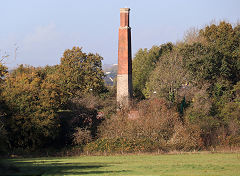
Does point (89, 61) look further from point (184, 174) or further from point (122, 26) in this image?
point (184, 174)

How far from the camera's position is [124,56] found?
54.1m

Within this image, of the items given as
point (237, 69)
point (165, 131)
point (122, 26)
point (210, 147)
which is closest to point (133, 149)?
point (165, 131)

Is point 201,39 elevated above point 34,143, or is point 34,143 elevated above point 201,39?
point 201,39

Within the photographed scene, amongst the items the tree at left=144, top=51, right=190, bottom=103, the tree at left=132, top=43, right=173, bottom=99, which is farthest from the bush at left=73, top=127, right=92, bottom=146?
the tree at left=132, top=43, right=173, bottom=99

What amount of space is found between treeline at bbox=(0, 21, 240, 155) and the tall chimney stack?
299 cm

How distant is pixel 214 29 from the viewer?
6319 cm

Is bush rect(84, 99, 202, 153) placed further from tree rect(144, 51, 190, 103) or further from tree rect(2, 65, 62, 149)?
tree rect(144, 51, 190, 103)

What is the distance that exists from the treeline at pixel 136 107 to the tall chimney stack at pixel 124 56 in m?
2.99

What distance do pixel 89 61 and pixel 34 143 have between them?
76.4 ft

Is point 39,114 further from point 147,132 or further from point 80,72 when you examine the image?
point 80,72

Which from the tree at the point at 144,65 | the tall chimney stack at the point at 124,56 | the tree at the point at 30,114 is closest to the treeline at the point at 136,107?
the tree at the point at 30,114

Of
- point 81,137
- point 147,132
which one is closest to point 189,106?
point 147,132

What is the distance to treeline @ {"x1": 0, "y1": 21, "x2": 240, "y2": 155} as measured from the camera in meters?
41.3

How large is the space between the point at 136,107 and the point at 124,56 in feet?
29.1
